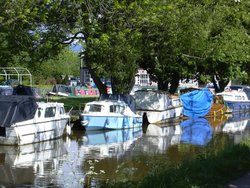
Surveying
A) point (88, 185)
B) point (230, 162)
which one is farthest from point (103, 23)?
point (230, 162)

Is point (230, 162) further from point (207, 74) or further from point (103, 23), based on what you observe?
point (207, 74)

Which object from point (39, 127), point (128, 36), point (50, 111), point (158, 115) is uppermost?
point (128, 36)

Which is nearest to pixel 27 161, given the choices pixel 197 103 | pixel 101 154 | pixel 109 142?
pixel 101 154

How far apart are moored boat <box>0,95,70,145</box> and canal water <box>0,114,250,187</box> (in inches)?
15.3

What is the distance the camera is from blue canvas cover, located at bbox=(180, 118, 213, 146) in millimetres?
25219

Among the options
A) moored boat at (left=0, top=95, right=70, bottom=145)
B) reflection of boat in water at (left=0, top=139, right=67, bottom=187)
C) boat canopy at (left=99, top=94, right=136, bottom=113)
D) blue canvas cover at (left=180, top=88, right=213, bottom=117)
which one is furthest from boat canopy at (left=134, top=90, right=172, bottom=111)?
reflection of boat in water at (left=0, top=139, right=67, bottom=187)

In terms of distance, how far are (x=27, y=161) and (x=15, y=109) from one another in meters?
4.22

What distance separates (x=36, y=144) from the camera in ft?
70.9

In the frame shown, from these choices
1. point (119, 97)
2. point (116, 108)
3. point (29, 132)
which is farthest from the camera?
point (119, 97)

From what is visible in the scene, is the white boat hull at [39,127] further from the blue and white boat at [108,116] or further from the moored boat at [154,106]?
the moored boat at [154,106]

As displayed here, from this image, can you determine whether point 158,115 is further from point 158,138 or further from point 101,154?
point 101,154

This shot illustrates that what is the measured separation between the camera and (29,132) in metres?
21.3

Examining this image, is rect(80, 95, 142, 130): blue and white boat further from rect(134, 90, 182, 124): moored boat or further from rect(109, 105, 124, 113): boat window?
rect(134, 90, 182, 124): moored boat

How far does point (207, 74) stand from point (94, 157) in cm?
2116
